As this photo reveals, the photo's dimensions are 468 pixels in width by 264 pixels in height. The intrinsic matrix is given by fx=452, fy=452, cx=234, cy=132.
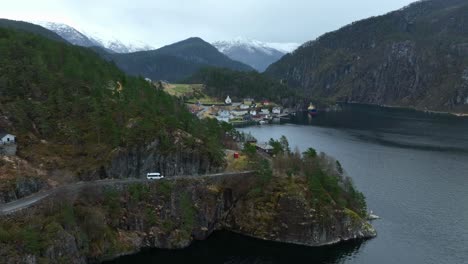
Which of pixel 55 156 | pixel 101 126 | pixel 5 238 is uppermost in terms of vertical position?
pixel 101 126

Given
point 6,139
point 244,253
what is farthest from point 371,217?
point 6,139

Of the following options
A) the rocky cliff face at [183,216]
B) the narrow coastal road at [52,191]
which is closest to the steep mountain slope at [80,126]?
the narrow coastal road at [52,191]

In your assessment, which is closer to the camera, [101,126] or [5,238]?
[5,238]

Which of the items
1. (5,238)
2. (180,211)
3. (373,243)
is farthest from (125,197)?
(373,243)

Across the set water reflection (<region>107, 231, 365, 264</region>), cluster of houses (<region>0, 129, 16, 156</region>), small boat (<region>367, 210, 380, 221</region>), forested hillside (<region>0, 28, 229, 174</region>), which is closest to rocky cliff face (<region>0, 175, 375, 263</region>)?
water reflection (<region>107, 231, 365, 264</region>)

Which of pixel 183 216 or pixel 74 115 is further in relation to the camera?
pixel 74 115

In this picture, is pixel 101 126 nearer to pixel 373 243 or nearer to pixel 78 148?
pixel 78 148

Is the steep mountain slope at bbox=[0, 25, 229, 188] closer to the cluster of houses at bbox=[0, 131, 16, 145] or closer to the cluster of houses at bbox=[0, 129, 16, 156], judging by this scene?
the cluster of houses at bbox=[0, 129, 16, 156]

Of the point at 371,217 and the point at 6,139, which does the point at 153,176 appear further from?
the point at 371,217
